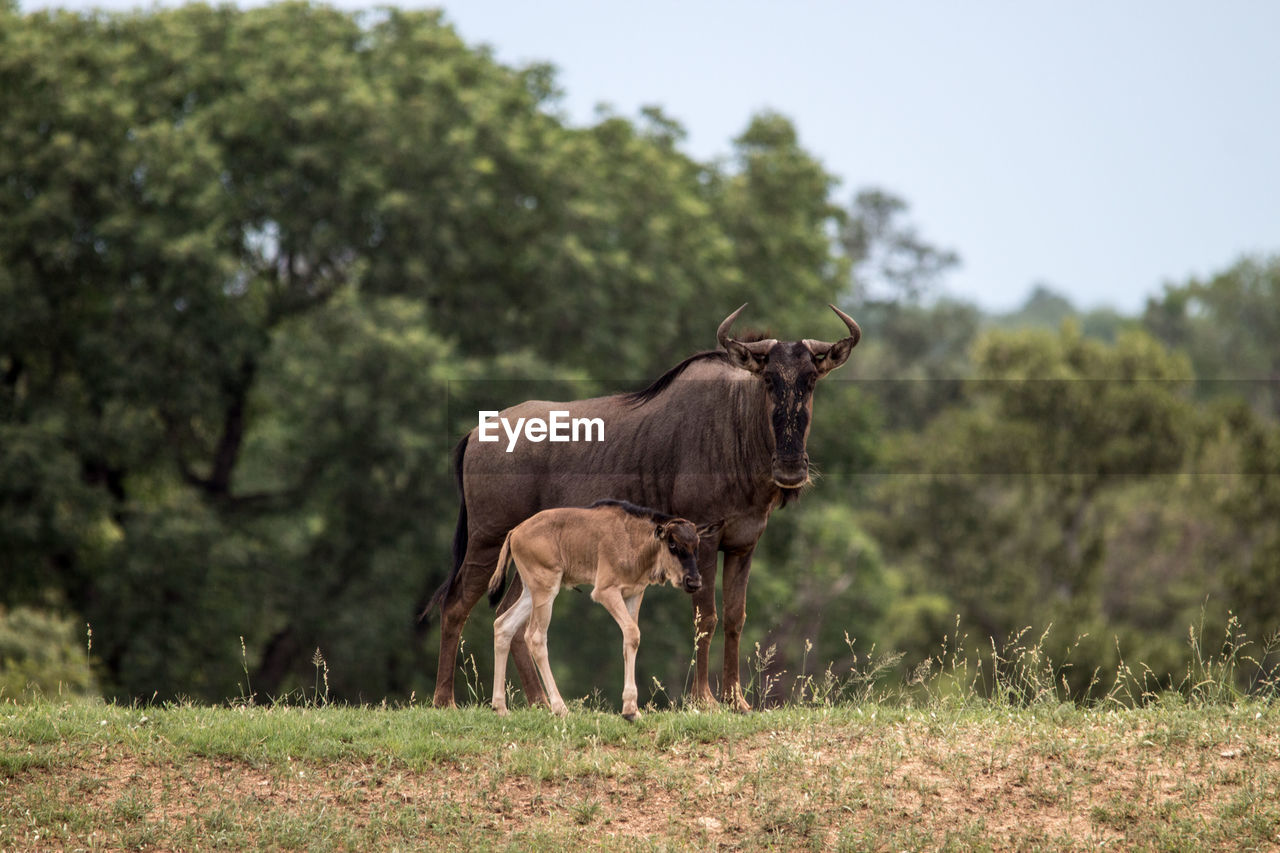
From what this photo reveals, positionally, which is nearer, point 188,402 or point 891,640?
point 188,402

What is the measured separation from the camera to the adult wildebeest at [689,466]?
11.6m

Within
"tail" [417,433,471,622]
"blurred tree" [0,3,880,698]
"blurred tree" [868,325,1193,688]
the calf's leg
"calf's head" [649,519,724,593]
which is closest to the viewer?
"calf's head" [649,519,724,593]

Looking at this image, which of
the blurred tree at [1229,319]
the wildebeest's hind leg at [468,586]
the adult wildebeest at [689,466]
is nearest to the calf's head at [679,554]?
the adult wildebeest at [689,466]

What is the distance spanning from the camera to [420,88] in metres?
28.9

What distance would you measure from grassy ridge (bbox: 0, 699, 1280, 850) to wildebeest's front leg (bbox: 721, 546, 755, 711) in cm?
62

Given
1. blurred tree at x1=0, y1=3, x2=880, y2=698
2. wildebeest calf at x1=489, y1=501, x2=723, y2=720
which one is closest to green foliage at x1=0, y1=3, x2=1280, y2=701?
blurred tree at x1=0, y1=3, x2=880, y2=698

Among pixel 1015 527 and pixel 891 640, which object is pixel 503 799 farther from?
pixel 1015 527

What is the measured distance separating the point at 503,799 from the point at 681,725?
1665 millimetres

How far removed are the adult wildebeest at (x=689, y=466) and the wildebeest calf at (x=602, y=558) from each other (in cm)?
78

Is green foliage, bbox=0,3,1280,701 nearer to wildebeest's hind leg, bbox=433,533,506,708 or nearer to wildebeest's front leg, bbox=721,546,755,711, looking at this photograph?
wildebeest's hind leg, bbox=433,533,506,708

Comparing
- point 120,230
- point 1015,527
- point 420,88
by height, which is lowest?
point 1015,527

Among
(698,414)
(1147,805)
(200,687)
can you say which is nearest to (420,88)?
(200,687)

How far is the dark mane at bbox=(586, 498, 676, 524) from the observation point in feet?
35.9

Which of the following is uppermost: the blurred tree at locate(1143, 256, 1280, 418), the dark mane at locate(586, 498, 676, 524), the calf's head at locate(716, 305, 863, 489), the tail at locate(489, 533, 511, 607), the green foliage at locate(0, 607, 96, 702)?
the blurred tree at locate(1143, 256, 1280, 418)
